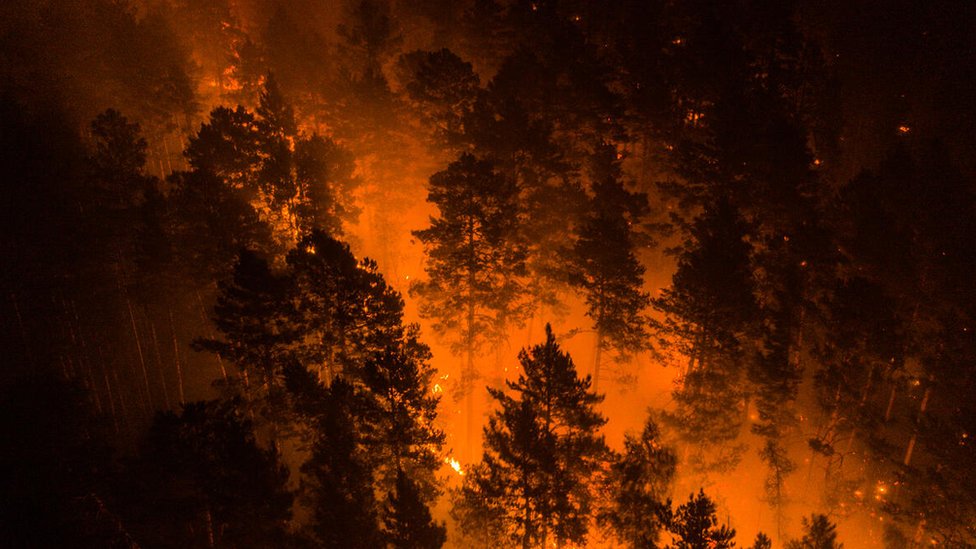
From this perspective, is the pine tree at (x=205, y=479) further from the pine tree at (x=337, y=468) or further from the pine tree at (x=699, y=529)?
the pine tree at (x=699, y=529)

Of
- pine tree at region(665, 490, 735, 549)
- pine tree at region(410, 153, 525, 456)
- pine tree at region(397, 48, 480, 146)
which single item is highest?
pine tree at region(397, 48, 480, 146)

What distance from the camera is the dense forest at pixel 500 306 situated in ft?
49.9

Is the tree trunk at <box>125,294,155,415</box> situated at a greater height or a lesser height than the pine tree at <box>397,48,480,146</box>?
lesser

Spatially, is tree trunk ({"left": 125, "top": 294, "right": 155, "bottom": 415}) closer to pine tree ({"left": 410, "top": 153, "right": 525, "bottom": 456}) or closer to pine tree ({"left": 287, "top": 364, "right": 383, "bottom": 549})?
pine tree ({"left": 410, "top": 153, "right": 525, "bottom": 456})

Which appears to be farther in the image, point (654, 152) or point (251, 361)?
point (654, 152)

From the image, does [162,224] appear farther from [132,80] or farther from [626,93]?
[626,93]

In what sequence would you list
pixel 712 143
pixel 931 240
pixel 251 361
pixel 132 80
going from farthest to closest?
pixel 132 80 < pixel 712 143 < pixel 931 240 < pixel 251 361

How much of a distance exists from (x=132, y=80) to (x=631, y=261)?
3737 cm

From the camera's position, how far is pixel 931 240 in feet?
70.5

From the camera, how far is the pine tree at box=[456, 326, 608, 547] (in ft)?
49.3

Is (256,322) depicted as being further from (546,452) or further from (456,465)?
(456,465)

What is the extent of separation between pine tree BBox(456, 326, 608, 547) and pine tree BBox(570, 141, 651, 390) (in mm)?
6848

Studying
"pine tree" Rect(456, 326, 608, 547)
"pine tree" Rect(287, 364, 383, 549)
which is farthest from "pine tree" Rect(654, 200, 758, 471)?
"pine tree" Rect(287, 364, 383, 549)

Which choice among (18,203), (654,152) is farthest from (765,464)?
(18,203)
